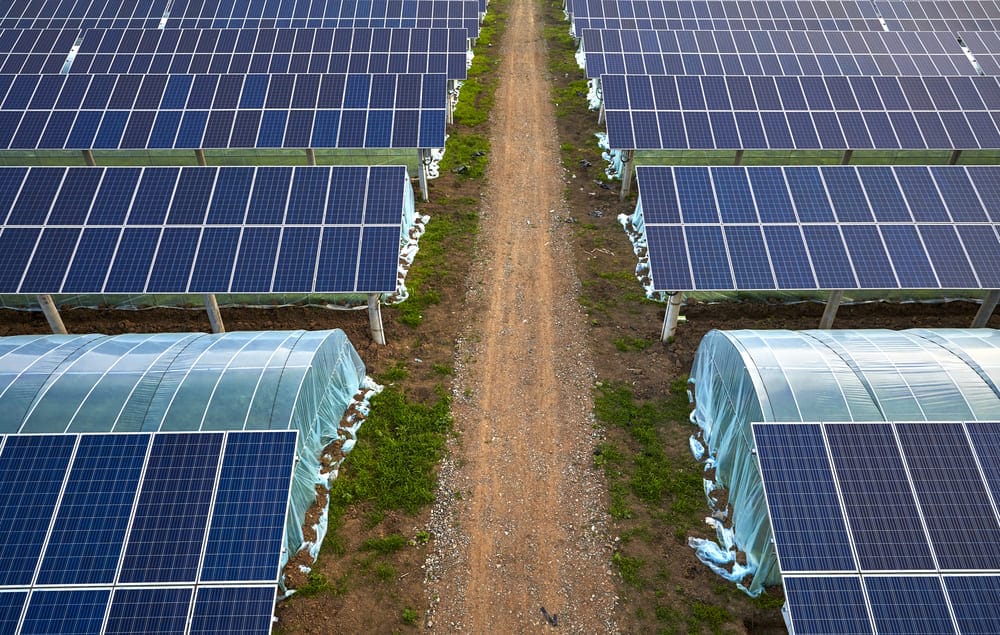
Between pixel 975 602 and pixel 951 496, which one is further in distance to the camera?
pixel 951 496

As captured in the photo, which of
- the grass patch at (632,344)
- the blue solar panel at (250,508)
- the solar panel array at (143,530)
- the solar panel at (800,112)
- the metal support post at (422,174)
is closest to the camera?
the solar panel array at (143,530)

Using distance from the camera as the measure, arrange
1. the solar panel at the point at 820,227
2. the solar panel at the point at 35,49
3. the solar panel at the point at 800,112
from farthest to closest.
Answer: the solar panel at the point at 35,49 < the solar panel at the point at 800,112 < the solar panel at the point at 820,227

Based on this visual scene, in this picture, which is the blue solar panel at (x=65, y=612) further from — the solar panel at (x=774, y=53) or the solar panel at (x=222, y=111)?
the solar panel at (x=774, y=53)

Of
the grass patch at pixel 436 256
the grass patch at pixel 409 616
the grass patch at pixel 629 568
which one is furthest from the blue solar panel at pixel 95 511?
the grass patch at pixel 629 568

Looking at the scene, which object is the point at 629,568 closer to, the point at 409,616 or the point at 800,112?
the point at 409,616

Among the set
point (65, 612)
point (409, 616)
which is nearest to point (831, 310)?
point (409, 616)
